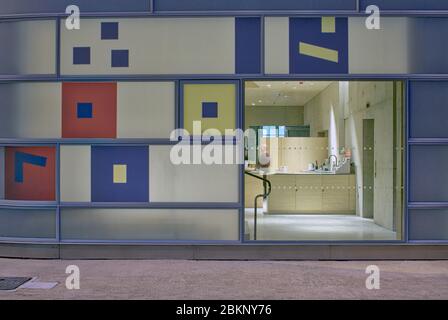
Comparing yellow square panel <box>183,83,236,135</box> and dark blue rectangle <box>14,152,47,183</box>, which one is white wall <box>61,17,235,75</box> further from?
dark blue rectangle <box>14,152,47,183</box>

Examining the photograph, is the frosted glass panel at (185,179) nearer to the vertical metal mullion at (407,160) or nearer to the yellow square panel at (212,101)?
the yellow square panel at (212,101)

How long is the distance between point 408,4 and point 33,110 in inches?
236

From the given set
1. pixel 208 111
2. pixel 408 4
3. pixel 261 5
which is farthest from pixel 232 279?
pixel 408 4

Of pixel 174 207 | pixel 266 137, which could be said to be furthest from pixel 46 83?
pixel 266 137

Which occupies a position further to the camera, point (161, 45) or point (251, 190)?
point (251, 190)

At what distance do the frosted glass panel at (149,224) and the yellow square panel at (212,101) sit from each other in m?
1.30

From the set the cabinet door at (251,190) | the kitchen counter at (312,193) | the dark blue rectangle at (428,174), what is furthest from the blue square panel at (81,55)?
the dark blue rectangle at (428,174)

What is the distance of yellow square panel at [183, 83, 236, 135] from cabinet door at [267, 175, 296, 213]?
4.56 feet

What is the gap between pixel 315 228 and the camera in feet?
31.6

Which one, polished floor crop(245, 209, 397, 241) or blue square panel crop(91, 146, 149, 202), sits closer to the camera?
blue square panel crop(91, 146, 149, 202)

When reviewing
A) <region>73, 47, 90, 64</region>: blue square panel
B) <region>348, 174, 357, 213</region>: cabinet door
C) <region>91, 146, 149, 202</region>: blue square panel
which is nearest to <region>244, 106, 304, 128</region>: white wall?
<region>348, 174, 357, 213</region>: cabinet door

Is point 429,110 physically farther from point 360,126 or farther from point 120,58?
point 120,58

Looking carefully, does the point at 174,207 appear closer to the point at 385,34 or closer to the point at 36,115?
the point at 36,115

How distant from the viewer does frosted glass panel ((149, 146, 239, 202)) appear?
912 centimetres
